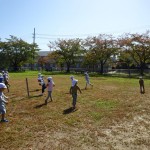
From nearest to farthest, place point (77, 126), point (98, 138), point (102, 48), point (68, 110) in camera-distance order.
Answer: point (98, 138)
point (77, 126)
point (68, 110)
point (102, 48)

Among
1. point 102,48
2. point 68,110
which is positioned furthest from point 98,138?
point 102,48

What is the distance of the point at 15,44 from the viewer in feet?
224

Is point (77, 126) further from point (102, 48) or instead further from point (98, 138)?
point (102, 48)

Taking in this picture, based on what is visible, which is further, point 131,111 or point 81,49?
point 81,49

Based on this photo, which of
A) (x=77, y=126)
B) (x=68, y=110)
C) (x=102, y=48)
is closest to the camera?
(x=77, y=126)

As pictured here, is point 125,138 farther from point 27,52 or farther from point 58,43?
point 27,52

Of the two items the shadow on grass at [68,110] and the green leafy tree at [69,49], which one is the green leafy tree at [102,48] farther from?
the shadow on grass at [68,110]

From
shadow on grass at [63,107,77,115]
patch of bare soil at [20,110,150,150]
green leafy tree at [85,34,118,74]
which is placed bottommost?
patch of bare soil at [20,110,150,150]

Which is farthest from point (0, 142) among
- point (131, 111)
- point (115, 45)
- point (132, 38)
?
point (115, 45)

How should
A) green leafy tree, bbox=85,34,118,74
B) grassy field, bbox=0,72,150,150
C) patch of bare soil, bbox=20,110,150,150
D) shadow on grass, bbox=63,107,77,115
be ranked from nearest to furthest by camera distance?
1. patch of bare soil, bbox=20,110,150,150
2. grassy field, bbox=0,72,150,150
3. shadow on grass, bbox=63,107,77,115
4. green leafy tree, bbox=85,34,118,74

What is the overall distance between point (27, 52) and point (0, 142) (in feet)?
207

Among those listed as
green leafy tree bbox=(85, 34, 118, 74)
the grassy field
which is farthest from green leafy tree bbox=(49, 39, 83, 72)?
the grassy field

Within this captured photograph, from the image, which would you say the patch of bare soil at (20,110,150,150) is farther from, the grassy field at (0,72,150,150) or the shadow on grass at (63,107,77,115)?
the shadow on grass at (63,107,77,115)

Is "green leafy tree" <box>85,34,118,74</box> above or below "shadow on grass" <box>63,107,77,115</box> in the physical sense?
above
